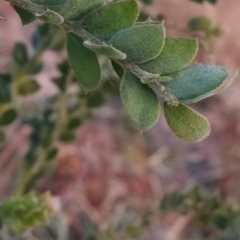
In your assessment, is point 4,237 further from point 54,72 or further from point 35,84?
point 54,72

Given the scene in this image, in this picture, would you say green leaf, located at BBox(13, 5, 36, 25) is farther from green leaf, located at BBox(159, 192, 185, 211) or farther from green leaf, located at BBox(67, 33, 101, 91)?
green leaf, located at BBox(159, 192, 185, 211)

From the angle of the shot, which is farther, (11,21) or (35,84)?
(11,21)

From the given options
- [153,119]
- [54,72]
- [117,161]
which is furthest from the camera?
[54,72]

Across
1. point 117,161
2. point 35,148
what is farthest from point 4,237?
point 117,161

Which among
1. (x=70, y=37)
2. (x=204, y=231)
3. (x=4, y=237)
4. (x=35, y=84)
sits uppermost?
(x=70, y=37)

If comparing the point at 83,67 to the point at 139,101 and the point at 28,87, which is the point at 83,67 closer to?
the point at 139,101

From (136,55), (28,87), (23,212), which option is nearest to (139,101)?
(136,55)

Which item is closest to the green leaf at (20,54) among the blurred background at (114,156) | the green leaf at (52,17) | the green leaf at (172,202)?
the blurred background at (114,156)

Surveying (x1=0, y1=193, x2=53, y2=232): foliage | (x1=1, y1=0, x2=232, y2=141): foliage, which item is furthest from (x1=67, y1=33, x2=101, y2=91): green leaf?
(x1=0, y1=193, x2=53, y2=232): foliage
